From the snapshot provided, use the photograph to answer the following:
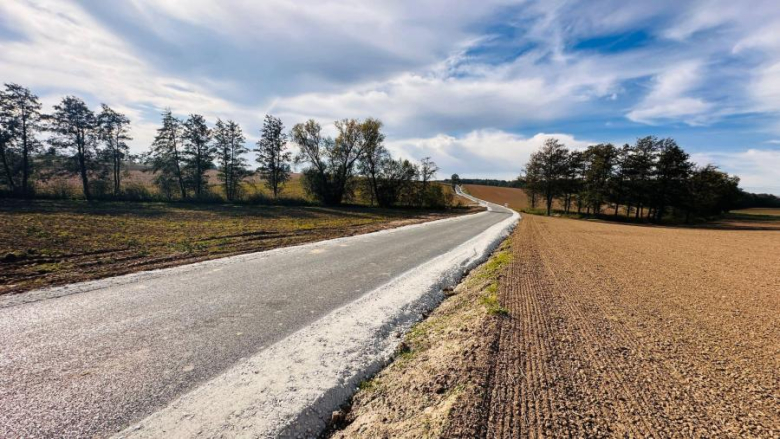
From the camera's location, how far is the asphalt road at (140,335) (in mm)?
2926

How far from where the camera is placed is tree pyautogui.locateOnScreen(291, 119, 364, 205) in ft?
139

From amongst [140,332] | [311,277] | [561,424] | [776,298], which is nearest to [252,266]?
[311,277]

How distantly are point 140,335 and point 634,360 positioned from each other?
679 cm

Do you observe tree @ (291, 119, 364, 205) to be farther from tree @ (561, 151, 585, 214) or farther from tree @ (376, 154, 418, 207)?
tree @ (561, 151, 585, 214)

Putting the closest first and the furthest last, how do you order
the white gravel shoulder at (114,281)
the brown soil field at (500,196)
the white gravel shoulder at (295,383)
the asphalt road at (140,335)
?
the white gravel shoulder at (295,383) → the asphalt road at (140,335) → the white gravel shoulder at (114,281) → the brown soil field at (500,196)

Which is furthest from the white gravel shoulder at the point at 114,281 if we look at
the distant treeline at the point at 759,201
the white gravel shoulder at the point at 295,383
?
the distant treeline at the point at 759,201

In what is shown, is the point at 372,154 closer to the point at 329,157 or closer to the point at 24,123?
the point at 329,157

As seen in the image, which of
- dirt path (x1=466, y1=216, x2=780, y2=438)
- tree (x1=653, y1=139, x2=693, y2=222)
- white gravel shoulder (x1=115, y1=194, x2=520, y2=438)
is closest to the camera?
dirt path (x1=466, y1=216, x2=780, y2=438)

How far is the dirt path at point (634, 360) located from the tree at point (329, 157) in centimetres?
3952

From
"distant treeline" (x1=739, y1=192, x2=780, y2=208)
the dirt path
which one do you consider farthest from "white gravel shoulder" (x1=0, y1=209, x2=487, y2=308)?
"distant treeline" (x1=739, y1=192, x2=780, y2=208)

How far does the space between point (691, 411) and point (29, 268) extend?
42.6 feet

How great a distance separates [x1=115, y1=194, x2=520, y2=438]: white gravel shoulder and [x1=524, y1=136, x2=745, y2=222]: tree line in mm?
49703

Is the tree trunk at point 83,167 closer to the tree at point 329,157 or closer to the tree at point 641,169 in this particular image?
the tree at point 329,157

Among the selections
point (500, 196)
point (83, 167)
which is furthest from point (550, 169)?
point (83, 167)
